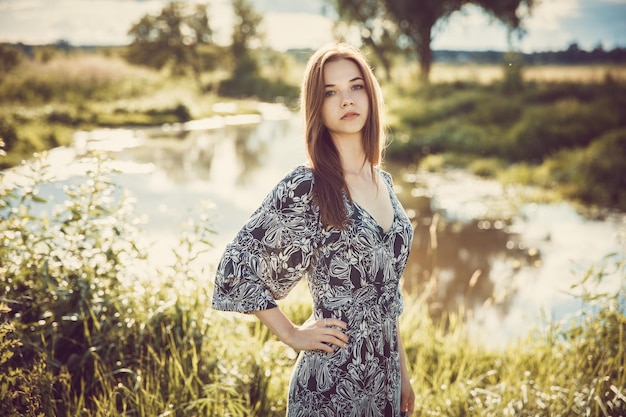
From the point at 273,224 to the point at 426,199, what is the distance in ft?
29.1

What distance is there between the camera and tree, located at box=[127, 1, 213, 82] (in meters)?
37.0

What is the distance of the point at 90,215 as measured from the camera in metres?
3.15

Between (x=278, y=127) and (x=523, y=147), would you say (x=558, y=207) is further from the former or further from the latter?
(x=278, y=127)

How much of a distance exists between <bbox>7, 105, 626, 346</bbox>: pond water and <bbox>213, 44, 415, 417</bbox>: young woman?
4.56 ft

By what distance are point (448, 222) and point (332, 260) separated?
7.40 m

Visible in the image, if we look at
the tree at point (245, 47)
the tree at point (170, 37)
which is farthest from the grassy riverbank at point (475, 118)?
the tree at point (245, 47)

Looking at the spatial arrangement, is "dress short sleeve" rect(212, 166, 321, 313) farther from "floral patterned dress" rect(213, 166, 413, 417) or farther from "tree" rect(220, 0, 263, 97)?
"tree" rect(220, 0, 263, 97)

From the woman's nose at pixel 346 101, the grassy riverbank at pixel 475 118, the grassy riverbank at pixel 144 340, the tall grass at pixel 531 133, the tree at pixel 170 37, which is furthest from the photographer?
the tree at pixel 170 37

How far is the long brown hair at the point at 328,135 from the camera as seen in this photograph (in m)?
1.73

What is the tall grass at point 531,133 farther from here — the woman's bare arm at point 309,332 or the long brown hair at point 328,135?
the woman's bare arm at point 309,332

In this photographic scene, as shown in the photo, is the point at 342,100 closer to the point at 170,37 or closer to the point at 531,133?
the point at 531,133

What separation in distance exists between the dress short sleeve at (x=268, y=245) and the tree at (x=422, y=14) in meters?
21.3

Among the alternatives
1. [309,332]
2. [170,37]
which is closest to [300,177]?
[309,332]

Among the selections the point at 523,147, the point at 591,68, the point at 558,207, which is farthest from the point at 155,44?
the point at 558,207
